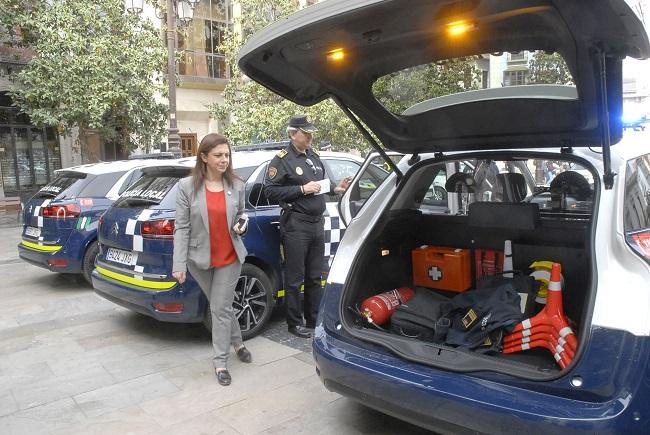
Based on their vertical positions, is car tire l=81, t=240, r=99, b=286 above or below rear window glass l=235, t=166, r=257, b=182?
below

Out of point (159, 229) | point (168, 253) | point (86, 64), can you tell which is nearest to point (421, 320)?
point (168, 253)

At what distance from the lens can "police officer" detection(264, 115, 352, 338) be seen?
4.41 m

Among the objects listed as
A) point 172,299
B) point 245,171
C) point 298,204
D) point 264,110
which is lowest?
point 172,299

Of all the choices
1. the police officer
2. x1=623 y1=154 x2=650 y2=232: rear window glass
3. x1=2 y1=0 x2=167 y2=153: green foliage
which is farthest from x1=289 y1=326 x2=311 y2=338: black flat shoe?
x1=2 y1=0 x2=167 y2=153: green foliage

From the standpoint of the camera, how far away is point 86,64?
1174 cm

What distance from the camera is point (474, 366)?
239 cm

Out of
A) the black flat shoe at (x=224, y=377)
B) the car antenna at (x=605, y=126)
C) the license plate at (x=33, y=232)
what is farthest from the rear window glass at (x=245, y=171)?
the license plate at (x=33, y=232)

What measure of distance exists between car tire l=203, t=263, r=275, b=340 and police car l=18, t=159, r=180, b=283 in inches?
99.5

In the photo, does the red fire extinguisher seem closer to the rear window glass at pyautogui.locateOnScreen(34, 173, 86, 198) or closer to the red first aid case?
the red first aid case

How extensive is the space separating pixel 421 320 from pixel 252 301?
192cm

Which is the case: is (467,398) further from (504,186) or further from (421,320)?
(504,186)

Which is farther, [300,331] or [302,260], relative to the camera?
[300,331]

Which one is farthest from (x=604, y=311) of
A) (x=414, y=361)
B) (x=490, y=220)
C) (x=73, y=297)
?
(x=73, y=297)

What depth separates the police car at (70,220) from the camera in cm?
642
